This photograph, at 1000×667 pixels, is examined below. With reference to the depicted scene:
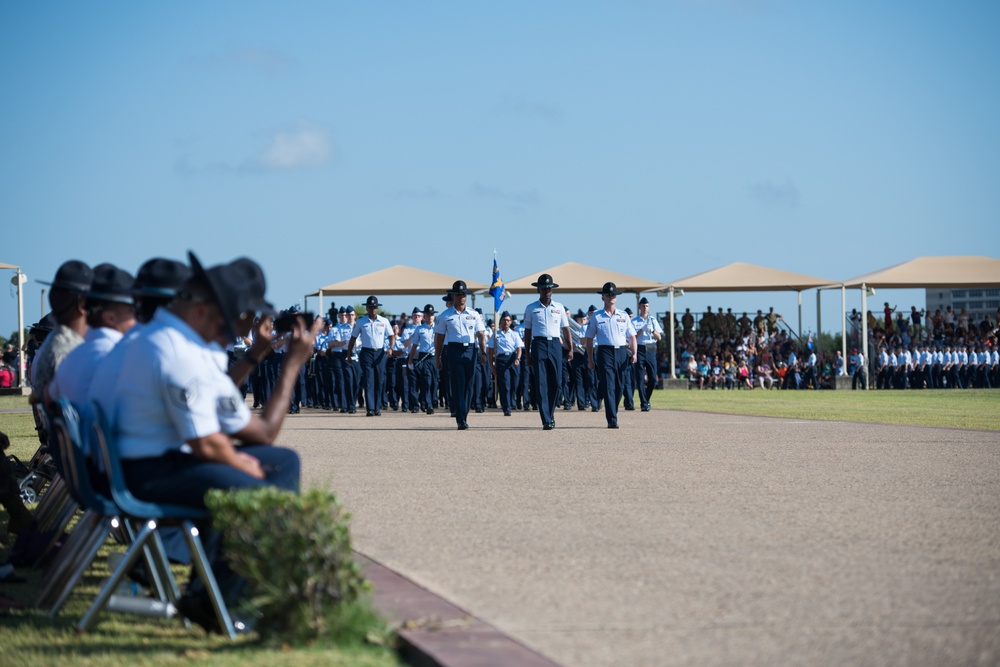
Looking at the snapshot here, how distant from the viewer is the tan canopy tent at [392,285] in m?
34.6

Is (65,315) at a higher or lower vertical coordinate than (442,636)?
higher

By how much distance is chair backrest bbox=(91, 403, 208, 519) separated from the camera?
16.5ft

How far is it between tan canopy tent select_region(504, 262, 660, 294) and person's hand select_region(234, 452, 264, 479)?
3135 centimetres

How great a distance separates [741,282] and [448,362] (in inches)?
866

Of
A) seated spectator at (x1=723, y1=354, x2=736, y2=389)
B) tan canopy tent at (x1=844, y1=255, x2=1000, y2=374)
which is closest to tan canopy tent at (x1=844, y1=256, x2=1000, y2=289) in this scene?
tan canopy tent at (x1=844, y1=255, x2=1000, y2=374)

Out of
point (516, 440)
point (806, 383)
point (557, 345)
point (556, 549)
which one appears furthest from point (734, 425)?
point (806, 383)

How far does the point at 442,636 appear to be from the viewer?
15.4 ft

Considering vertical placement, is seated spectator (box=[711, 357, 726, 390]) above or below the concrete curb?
above

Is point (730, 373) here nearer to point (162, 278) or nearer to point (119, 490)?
point (162, 278)

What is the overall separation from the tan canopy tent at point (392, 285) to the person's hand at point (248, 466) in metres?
28.9

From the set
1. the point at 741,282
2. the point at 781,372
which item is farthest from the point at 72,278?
the point at 781,372

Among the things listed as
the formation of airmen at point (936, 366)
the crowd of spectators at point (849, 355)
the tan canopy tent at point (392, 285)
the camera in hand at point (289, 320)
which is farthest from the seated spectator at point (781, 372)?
the camera in hand at point (289, 320)

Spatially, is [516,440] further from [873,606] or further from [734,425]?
[873,606]

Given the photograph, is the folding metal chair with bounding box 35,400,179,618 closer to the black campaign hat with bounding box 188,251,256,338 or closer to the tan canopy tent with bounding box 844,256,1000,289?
the black campaign hat with bounding box 188,251,256,338
